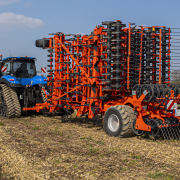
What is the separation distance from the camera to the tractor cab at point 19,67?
11570 millimetres

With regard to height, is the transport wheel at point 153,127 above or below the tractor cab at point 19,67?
below

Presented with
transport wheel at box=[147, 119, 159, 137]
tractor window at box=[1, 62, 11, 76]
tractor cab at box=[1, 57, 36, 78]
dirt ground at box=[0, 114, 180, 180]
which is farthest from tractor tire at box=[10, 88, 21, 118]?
transport wheel at box=[147, 119, 159, 137]

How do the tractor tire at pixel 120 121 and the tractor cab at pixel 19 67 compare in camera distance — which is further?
the tractor cab at pixel 19 67

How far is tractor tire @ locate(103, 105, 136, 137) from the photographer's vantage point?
7051 mm

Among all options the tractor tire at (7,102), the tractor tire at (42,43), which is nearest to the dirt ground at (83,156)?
the tractor tire at (7,102)

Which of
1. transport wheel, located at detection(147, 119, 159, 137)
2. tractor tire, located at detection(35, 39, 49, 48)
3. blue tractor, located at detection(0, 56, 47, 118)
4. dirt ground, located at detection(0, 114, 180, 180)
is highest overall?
tractor tire, located at detection(35, 39, 49, 48)

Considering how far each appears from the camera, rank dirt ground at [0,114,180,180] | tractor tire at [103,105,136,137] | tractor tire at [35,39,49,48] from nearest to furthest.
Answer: dirt ground at [0,114,180,180]
tractor tire at [103,105,136,137]
tractor tire at [35,39,49,48]

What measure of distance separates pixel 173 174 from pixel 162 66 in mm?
5044

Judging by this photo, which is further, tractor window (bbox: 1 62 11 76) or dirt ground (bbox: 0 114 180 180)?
tractor window (bbox: 1 62 11 76)

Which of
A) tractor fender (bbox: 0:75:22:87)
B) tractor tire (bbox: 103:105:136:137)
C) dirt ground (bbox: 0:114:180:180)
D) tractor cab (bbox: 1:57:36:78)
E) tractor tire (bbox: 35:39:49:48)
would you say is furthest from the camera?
tractor cab (bbox: 1:57:36:78)

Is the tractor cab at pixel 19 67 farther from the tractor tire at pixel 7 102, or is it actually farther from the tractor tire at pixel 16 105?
the tractor tire at pixel 16 105

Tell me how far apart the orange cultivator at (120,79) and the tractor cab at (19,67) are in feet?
6.63

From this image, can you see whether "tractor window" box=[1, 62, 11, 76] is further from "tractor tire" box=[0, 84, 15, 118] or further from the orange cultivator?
the orange cultivator

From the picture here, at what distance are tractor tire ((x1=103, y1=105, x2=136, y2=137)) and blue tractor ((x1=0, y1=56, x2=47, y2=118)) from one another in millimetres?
4247
